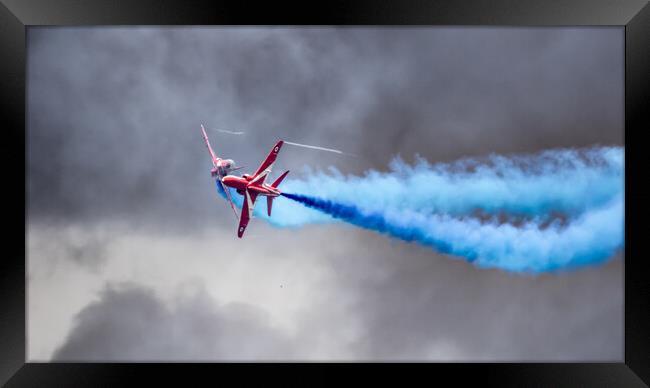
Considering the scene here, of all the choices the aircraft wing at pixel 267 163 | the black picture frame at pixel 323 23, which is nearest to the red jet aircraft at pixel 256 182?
the aircraft wing at pixel 267 163

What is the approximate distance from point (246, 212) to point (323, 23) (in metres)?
14.1

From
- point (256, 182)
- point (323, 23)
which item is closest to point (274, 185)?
point (256, 182)

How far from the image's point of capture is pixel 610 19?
18578mm

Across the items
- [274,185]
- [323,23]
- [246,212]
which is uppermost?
[323,23]

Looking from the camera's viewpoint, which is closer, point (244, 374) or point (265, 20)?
point (265, 20)

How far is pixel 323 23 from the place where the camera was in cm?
1825

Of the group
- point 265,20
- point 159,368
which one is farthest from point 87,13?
point 159,368

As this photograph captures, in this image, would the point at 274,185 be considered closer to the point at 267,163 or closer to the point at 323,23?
the point at 267,163

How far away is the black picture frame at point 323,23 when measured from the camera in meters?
17.9

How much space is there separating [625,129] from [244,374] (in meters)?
18.3

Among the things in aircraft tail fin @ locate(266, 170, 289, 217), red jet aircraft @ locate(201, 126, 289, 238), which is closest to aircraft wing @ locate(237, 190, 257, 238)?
red jet aircraft @ locate(201, 126, 289, 238)

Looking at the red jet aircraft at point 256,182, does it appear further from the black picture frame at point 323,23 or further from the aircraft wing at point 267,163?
the black picture frame at point 323,23

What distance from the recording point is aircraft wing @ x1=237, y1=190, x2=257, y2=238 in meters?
28.5

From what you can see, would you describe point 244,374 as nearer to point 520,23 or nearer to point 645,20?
point 520,23
